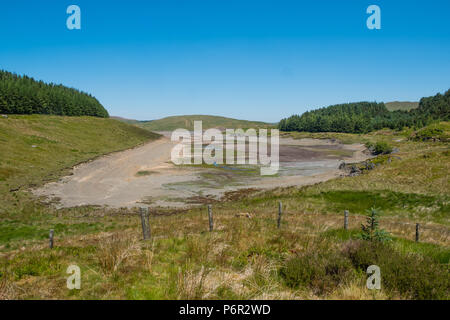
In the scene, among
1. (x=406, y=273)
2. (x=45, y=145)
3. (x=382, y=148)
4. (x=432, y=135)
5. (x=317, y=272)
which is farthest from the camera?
(x=382, y=148)

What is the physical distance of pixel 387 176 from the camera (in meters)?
39.3

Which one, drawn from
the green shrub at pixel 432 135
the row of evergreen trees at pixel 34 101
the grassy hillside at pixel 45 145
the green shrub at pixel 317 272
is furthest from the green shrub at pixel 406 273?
the row of evergreen trees at pixel 34 101

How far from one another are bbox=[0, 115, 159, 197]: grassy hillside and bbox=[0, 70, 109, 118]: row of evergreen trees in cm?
1213

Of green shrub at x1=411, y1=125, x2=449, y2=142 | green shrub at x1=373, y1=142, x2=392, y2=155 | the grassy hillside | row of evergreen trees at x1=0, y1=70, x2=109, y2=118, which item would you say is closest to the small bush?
green shrub at x1=411, y1=125, x2=449, y2=142

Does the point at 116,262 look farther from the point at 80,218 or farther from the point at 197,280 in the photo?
the point at 80,218

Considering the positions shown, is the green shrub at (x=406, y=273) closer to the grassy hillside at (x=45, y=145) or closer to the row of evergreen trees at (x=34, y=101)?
the grassy hillside at (x=45, y=145)

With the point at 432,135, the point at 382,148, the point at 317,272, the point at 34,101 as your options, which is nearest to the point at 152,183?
the point at 317,272

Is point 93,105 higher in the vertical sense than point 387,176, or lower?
higher

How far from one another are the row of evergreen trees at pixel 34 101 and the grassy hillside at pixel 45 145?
1213 centimetres

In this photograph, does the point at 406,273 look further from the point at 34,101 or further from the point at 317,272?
the point at 34,101

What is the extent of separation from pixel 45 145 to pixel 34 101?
171ft

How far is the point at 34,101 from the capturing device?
352 feet
